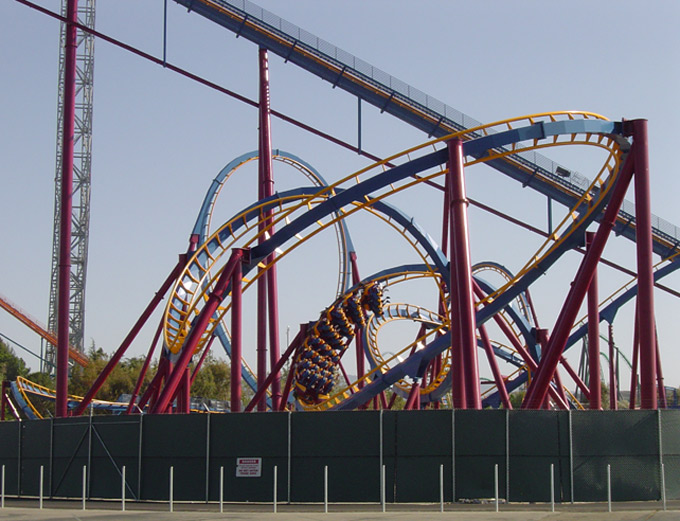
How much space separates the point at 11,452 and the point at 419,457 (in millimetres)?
7574

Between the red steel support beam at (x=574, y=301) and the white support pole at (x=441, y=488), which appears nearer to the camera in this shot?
the white support pole at (x=441, y=488)

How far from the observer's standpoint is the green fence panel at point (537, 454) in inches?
579

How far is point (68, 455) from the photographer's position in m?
17.0

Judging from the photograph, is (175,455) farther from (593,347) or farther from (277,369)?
(277,369)

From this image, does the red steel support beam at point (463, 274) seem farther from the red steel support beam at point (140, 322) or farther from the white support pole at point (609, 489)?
the red steel support beam at point (140, 322)

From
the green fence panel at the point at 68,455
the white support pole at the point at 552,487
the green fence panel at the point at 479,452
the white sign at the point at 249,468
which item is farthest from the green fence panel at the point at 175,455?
the white support pole at the point at 552,487

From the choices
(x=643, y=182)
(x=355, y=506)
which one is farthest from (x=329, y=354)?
(x=355, y=506)

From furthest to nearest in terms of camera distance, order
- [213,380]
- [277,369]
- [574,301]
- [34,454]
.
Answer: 1. [213,380]
2. [277,369]
3. [574,301]
4. [34,454]

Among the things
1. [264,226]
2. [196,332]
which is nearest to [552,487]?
[196,332]

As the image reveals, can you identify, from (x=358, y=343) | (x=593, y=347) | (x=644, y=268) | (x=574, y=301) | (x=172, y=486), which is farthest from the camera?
(x=358, y=343)

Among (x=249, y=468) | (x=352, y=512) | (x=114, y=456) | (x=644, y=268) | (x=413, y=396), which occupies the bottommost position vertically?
(x=352, y=512)

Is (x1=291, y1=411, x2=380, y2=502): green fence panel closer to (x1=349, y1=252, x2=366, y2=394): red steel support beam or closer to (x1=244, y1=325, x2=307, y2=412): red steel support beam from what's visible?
(x1=244, y1=325, x2=307, y2=412): red steel support beam

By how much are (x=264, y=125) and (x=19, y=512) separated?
1630 cm

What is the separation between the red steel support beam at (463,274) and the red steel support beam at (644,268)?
2.84m
